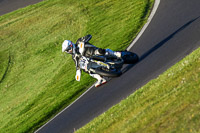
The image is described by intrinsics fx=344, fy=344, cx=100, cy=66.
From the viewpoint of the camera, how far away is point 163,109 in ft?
32.9

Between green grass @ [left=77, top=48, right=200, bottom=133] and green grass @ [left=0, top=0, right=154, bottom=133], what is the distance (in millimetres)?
4934

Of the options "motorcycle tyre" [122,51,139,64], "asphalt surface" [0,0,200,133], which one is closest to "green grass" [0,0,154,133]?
"asphalt surface" [0,0,200,133]

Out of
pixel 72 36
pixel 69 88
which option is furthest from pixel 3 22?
pixel 69 88

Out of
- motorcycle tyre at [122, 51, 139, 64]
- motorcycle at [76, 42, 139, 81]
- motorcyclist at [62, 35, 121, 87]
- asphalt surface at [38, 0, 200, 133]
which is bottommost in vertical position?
asphalt surface at [38, 0, 200, 133]

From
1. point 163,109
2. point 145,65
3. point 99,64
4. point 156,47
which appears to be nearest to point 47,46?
point 156,47

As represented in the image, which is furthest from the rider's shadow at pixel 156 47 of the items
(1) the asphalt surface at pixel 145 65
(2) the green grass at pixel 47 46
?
(2) the green grass at pixel 47 46

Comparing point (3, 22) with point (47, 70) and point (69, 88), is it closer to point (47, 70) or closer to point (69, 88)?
point (47, 70)

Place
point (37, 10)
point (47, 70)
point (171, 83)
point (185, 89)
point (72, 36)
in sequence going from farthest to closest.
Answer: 1. point (37, 10)
2. point (72, 36)
3. point (47, 70)
4. point (171, 83)
5. point (185, 89)

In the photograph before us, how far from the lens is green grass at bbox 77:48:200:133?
8.91 metres

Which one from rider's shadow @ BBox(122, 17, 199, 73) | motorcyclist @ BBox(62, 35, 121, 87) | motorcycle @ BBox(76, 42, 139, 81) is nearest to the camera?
motorcycle @ BBox(76, 42, 139, 81)

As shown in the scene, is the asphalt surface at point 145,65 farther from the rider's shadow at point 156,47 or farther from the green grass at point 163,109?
the green grass at point 163,109

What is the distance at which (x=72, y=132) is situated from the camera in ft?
48.9

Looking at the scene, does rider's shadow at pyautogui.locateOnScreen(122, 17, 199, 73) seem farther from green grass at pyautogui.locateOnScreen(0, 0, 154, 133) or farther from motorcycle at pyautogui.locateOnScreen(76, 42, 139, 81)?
green grass at pyautogui.locateOnScreen(0, 0, 154, 133)

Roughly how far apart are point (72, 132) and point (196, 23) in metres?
8.08
